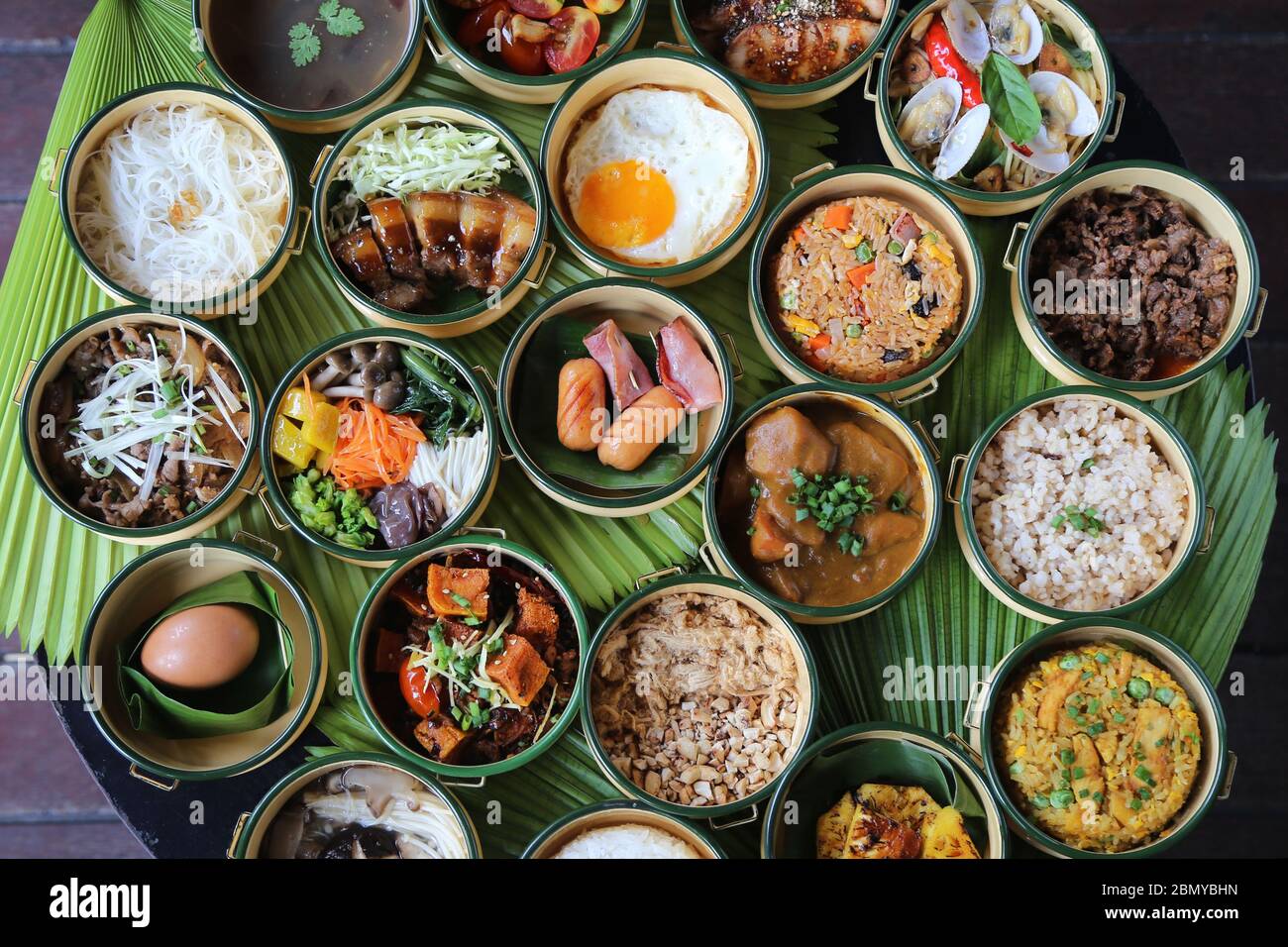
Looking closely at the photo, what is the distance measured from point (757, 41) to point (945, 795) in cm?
262

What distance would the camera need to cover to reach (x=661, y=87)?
3.42 meters

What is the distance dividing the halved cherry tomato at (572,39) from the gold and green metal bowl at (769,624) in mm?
1826

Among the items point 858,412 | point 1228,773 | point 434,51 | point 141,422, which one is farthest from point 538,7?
point 1228,773

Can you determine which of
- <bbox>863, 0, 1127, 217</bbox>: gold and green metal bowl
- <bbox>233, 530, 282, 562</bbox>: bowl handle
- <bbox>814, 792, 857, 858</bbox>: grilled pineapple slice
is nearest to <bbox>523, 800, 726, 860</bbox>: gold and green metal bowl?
<bbox>814, 792, 857, 858</bbox>: grilled pineapple slice

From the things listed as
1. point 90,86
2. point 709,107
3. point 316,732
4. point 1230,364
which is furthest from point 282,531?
point 1230,364

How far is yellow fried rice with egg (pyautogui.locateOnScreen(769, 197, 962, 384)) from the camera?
3.18 m

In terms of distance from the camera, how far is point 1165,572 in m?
3.16

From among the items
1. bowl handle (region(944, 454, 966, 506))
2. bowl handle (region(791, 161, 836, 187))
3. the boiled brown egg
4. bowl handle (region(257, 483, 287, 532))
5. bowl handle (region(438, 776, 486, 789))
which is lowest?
bowl handle (region(438, 776, 486, 789))

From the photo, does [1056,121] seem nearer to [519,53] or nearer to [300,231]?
[519,53]

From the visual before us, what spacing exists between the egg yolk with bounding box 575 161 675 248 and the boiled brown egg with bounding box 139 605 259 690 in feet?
5.76

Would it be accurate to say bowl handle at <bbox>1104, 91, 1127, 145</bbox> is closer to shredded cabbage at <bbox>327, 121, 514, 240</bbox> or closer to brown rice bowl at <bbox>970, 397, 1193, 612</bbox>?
brown rice bowl at <bbox>970, 397, 1193, 612</bbox>

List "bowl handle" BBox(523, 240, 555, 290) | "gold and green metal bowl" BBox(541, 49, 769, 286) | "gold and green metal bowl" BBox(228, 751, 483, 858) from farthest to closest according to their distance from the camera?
1. "bowl handle" BBox(523, 240, 555, 290)
2. "gold and green metal bowl" BBox(541, 49, 769, 286)
3. "gold and green metal bowl" BBox(228, 751, 483, 858)

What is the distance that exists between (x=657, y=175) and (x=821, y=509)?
51.0 inches

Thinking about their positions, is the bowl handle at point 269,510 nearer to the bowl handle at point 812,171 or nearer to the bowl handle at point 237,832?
the bowl handle at point 237,832
